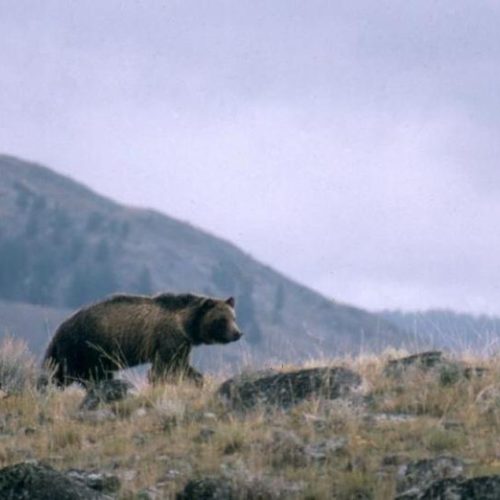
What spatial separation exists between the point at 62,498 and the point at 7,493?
38 cm

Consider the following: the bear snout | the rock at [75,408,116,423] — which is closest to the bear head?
the bear snout

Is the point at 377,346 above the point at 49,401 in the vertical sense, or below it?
above

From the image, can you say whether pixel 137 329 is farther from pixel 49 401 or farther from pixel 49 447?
pixel 49 447

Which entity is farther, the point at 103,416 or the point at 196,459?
the point at 103,416

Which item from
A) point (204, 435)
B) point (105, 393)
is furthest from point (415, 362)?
point (105, 393)

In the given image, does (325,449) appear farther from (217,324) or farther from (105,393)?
(217,324)

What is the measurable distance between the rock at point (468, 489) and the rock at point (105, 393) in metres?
5.13

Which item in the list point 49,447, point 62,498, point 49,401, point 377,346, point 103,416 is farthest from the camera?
point 377,346

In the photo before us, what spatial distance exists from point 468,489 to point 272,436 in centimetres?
280

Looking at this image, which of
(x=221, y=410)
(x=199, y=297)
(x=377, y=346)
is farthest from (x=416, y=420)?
(x=199, y=297)

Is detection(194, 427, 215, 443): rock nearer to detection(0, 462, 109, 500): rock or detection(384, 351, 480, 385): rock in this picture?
detection(0, 462, 109, 500): rock

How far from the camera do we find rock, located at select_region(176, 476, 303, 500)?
397 inches

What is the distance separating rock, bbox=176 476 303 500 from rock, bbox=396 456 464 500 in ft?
2.52

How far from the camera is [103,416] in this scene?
13.1 metres
